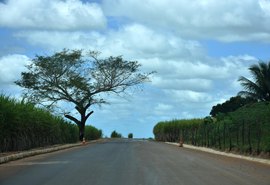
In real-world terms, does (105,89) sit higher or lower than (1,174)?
higher

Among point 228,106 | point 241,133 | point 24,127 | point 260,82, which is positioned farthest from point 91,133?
point 241,133

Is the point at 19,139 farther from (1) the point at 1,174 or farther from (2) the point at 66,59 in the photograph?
(2) the point at 66,59

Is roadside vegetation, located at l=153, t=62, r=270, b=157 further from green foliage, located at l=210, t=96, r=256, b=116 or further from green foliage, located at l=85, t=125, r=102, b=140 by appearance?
green foliage, located at l=85, t=125, r=102, b=140

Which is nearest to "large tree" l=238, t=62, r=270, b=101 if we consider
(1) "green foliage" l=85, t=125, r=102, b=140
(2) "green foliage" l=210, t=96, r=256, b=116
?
(2) "green foliage" l=210, t=96, r=256, b=116

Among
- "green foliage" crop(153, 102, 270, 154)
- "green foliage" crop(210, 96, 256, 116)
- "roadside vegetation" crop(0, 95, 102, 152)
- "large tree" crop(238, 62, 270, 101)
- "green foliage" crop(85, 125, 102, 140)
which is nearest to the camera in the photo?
"green foliage" crop(153, 102, 270, 154)

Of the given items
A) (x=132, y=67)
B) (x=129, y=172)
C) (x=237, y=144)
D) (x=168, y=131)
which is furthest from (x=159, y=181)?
(x=168, y=131)

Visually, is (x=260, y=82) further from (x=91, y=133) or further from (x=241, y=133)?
(x=91, y=133)

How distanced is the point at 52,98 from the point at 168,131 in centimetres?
1600

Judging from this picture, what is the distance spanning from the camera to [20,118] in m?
31.5

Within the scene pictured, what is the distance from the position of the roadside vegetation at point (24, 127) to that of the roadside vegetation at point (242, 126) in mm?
12271

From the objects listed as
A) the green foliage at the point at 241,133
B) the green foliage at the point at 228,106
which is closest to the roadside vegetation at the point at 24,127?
the green foliage at the point at 241,133

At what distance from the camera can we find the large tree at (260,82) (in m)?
49.1

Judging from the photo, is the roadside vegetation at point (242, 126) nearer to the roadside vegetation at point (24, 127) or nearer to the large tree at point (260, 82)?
the large tree at point (260, 82)

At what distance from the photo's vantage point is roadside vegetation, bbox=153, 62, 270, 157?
29.3 meters
